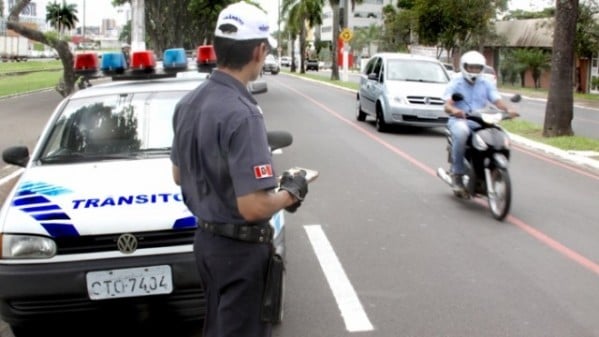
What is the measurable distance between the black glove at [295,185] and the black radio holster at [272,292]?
0.23 metres

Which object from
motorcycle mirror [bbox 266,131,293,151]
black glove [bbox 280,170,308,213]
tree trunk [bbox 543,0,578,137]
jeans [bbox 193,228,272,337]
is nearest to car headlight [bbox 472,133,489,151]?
motorcycle mirror [bbox 266,131,293,151]

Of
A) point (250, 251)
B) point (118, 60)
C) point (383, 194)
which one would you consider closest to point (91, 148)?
point (118, 60)

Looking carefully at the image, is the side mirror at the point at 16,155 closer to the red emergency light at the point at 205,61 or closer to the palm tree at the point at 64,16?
the red emergency light at the point at 205,61

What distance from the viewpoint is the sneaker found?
8.41 m

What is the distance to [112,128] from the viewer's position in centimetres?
559

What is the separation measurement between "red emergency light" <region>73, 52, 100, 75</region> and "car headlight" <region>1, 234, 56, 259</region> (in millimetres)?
2840

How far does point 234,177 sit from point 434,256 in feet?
13.0

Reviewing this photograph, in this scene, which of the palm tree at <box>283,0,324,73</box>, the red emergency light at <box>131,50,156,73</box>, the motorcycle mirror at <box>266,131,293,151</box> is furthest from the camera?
the palm tree at <box>283,0,324,73</box>

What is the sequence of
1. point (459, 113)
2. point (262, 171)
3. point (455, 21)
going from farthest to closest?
point (455, 21)
point (459, 113)
point (262, 171)

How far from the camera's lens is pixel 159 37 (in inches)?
1549

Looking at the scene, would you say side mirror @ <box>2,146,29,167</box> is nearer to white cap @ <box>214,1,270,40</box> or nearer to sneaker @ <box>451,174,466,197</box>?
white cap @ <box>214,1,270,40</box>

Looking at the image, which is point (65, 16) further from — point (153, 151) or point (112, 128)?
point (153, 151)

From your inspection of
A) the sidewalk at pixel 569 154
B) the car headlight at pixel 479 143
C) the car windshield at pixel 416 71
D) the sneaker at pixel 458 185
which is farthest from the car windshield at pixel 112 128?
the car windshield at pixel 416 71

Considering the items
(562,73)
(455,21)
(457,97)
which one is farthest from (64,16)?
(457,97)
